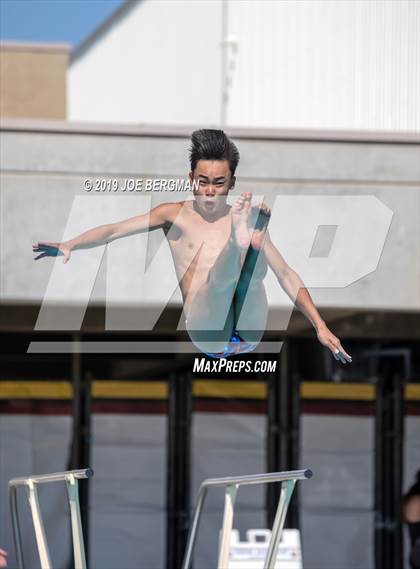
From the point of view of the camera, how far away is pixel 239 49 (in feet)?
28.2

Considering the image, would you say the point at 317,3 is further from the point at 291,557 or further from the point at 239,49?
the point at 291,557

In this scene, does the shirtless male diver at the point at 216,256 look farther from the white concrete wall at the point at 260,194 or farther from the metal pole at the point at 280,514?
the metal pole at the point at 280,514

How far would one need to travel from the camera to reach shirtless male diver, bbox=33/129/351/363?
20.3 ft

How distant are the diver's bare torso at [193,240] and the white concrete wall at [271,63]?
2088 mm

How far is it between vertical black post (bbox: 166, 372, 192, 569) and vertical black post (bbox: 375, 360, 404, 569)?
160cm

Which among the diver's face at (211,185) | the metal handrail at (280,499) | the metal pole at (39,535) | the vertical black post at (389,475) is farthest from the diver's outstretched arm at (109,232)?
the vertical black post at (389,475)

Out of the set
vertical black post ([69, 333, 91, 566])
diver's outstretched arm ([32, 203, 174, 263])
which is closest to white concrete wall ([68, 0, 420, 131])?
diver's outstretched arm ([32, 203, 174, 263])

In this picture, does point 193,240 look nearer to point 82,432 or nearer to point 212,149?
point 212,149

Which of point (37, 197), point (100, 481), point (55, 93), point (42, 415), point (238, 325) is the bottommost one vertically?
point (100, 481)

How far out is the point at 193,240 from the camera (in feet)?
20.7

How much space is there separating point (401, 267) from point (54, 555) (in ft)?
12.0

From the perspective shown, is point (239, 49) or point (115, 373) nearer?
point (239, 49)

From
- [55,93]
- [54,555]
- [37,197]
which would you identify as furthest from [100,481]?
[55,93]

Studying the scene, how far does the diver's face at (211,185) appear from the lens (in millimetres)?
6246
